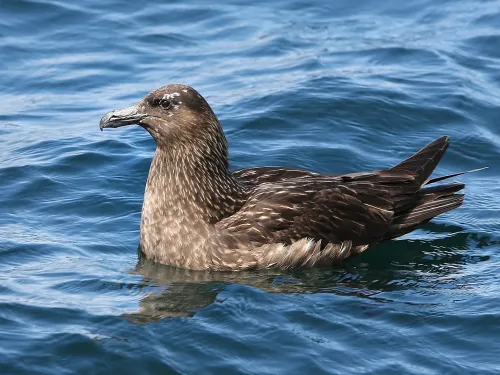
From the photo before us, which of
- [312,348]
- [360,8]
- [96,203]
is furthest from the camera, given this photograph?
[360,8]

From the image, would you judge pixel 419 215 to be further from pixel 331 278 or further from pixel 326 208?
pixel 331 278

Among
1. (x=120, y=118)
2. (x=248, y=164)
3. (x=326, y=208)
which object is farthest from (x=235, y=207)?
(x=248, y=164)

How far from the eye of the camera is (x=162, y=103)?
30.8 ft

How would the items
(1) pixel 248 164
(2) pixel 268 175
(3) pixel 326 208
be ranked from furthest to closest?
(1) pixel 248 164 < (2) pixel 268 175 < (3) pixel 326 208

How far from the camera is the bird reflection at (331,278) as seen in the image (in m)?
8.60

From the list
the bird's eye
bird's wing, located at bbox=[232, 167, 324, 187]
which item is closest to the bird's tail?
bird's wing, located at bbox=[232, 167, 324, 187]

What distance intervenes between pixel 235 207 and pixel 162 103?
104 cm

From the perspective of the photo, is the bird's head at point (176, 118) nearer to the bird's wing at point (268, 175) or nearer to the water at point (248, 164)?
the bird's wing at point (268, 175)

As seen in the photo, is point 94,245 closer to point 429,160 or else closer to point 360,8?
point 429,160

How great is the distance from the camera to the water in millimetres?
7855

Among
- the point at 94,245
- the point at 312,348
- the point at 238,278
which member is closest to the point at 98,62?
the point at 94,245

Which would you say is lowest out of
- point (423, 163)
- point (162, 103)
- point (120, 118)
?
point (423, 163)

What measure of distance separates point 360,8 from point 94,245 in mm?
7810

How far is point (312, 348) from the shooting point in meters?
7.80
